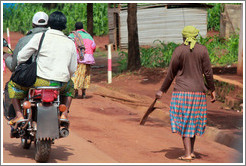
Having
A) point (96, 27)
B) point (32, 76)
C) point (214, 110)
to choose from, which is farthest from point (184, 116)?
point (96, 27)

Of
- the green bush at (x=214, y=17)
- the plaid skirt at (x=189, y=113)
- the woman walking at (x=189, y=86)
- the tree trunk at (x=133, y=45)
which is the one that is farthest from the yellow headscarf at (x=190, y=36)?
the green bush at (x=214, y=17)

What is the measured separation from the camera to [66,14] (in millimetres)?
33375

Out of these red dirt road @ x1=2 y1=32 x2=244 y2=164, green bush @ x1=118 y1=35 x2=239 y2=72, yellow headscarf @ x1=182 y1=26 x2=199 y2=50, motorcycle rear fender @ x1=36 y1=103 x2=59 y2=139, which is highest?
yellow headscarf @ x1=182 y1=26 x2=199 y2=50

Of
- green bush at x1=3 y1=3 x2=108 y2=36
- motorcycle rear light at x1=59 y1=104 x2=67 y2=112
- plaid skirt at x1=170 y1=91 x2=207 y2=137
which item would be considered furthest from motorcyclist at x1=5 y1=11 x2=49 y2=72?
green bush at x1=3 y1=3 x2=108 y2=36

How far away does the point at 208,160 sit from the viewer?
6336 mm

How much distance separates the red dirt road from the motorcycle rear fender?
0.47 metres

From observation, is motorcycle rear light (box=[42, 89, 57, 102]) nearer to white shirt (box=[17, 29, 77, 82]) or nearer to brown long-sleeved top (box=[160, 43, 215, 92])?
white shirt (box=[17, 29, 77, 82])

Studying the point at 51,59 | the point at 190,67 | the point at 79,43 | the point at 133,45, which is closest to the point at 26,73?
the point at 51,59

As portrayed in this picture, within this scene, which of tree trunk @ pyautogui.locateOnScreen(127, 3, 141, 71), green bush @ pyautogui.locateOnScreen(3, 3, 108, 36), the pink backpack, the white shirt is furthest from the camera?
green bush @ pyautogui.locateOnScreen(3, 3, 108, 36)

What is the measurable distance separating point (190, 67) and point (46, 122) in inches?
80.4

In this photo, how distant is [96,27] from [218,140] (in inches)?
932

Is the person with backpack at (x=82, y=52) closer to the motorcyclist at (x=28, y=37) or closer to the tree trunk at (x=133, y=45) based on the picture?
the motorcyclist at (x=28, y=37)

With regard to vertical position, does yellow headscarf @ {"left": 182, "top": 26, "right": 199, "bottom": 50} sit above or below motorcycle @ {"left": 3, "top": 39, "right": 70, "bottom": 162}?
above

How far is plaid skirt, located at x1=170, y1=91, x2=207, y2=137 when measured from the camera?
6.02 meters
